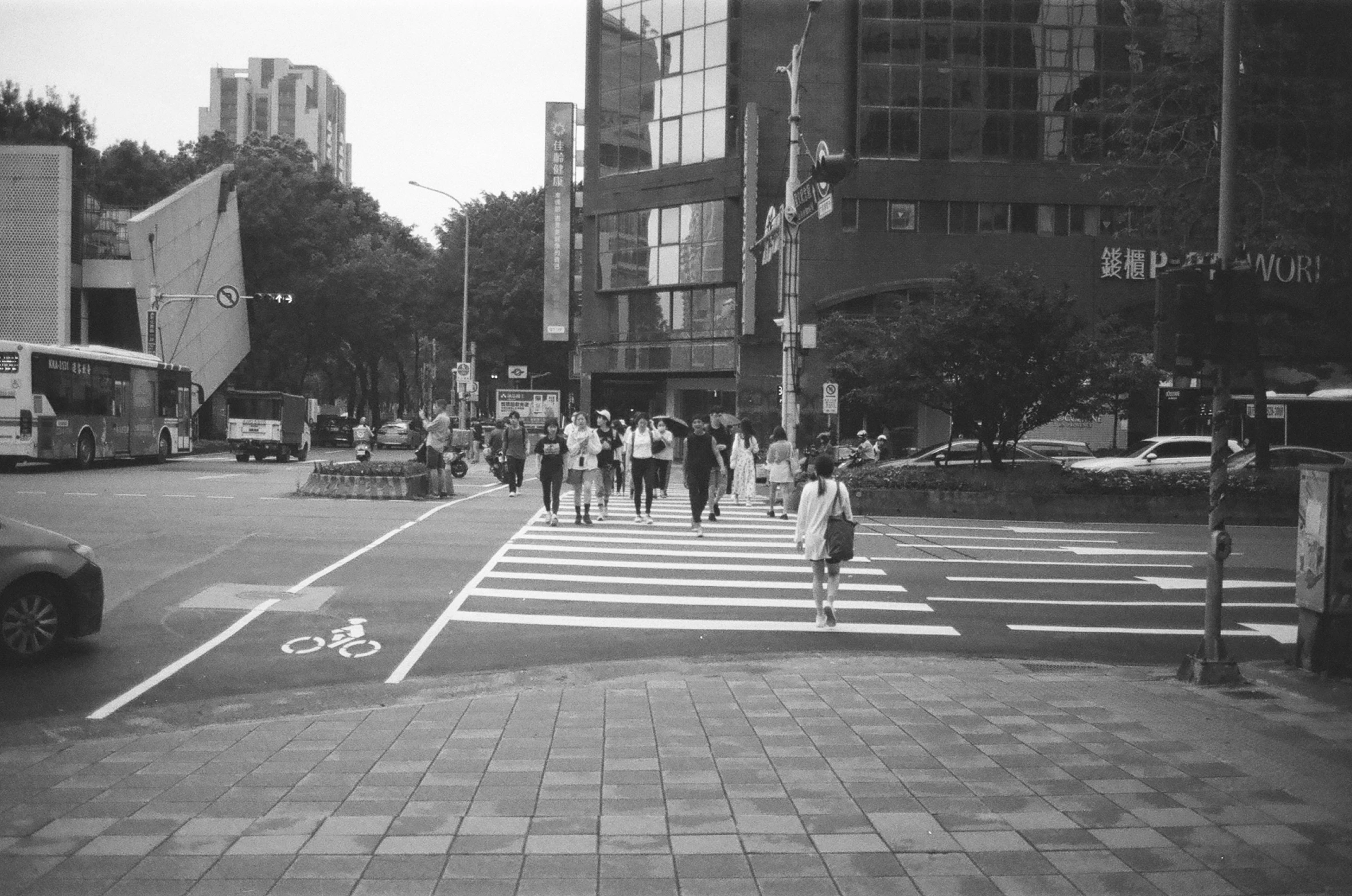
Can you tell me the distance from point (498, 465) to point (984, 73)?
23493 mm

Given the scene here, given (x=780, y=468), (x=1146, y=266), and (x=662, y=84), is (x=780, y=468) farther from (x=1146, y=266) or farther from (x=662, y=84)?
(x=662, y=84)

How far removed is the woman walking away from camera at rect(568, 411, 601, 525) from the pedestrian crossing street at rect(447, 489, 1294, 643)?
493 millimetres

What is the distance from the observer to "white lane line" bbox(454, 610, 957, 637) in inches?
452

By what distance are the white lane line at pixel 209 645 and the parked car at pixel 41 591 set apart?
2.68ft

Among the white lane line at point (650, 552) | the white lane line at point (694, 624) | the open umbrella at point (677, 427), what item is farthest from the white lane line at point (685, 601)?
the open umbrella at point (677, 427)

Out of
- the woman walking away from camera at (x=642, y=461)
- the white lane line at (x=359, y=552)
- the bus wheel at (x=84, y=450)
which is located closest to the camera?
the white lane line at (x=359, y=552)

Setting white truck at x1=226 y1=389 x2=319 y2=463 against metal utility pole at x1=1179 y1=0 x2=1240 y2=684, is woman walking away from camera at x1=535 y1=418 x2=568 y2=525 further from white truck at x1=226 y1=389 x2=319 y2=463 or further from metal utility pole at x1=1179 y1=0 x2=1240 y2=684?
white truck at x1=226 y1=389 x2=319 y2=463

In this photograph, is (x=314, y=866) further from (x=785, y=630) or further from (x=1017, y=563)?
(x=1017, y=563)

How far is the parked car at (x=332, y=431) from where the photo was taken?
230 feet

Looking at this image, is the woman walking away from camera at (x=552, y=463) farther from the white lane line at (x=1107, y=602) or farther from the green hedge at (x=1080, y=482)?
the white lane line at (x=1107, y=602)

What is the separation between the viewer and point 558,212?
58562 mm

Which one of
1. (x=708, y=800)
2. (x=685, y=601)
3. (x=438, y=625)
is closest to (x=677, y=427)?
(x=685, y=601)

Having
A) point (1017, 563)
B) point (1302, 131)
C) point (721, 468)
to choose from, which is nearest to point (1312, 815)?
point (1017, 563)

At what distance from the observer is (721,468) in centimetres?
2247
